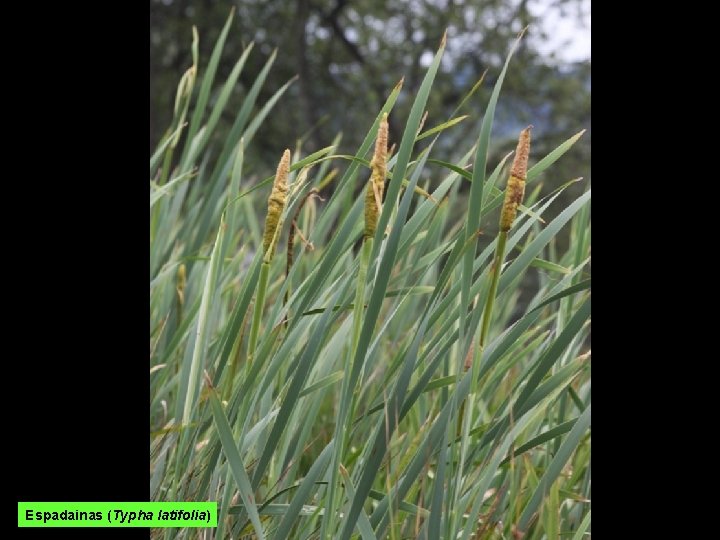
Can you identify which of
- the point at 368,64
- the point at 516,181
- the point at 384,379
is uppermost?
the point at 368,64

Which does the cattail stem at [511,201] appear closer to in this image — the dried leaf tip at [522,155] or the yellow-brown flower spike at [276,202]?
the dried leaf tip at [522,155]

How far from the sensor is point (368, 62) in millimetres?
7559

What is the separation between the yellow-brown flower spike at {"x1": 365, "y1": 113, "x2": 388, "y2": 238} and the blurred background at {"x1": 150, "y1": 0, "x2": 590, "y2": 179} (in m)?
6.45

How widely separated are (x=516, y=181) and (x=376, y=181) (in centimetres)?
7

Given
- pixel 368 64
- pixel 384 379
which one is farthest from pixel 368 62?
pixel 384 379

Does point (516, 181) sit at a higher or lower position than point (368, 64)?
lower

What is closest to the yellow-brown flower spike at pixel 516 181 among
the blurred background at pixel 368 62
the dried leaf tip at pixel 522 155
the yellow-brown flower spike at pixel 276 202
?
the dried leaf tip at pixel 522 155

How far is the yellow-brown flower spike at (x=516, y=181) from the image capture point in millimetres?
470

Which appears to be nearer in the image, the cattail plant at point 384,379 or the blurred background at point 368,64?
the cattail plant at point 384,379

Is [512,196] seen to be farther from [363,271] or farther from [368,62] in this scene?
[368,62]

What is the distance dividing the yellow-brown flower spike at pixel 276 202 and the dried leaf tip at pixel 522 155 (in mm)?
118

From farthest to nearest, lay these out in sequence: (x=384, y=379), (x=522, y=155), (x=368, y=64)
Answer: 1. (x=368, y=64)
2. (x=384, y=379)
3. (x=522, y=155)
